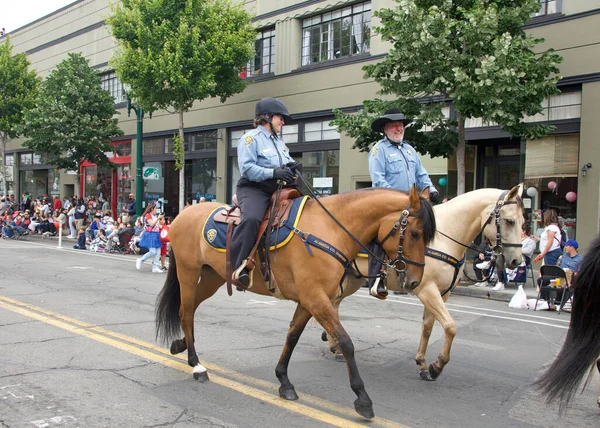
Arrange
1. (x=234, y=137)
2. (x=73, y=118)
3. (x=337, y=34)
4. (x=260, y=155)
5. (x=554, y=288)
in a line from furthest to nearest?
(x=73, y=118), (x=234, y=137), (x=337, y=34), (x=554, y=288), (x=260, y=155)

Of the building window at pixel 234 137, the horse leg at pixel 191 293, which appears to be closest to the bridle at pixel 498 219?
the horse leg at pixel 191 293

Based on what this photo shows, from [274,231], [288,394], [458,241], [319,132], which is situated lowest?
[288,394]

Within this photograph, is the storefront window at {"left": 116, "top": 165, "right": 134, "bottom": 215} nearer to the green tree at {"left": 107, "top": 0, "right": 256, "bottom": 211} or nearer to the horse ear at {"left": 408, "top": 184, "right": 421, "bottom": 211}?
the green tree at {"left": 107, "top": 0, "right": 256, "bottom": 211}

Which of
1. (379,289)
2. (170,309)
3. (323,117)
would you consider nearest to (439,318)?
(379,289)

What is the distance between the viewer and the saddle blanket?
4836 millimetres

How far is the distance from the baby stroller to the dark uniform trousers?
15532mm

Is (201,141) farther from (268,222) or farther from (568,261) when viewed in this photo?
(268,222)

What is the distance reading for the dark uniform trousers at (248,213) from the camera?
16.4ft

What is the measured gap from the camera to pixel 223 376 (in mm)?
5461

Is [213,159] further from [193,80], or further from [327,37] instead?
[327,37]

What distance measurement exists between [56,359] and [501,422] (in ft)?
14.0

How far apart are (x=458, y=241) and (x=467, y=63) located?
7825 millimetres

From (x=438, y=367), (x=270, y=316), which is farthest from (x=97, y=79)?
(x=438, y=367)

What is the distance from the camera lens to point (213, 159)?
82.0 ft
